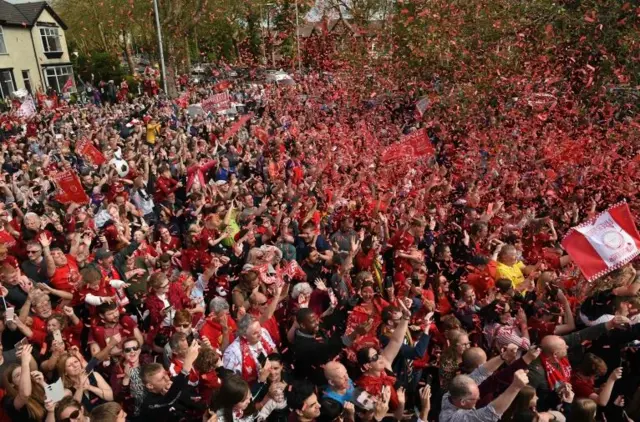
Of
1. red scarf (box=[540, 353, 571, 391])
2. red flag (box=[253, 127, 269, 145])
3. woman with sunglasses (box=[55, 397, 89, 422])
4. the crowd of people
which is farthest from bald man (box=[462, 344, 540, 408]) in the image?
red flag (box=[253, 127, 269, 145])

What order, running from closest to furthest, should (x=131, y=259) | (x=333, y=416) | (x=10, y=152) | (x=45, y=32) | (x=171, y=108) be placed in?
(x=333, y=416) < (x=131, y=259) < (x=10, y=152) < (x=171, y=108) < (x=45, y=32)

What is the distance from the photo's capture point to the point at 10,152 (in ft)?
43.3

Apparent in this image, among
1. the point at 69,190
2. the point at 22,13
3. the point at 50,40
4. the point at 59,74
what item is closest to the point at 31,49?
the point at 22,13

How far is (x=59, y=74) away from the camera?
43.5m

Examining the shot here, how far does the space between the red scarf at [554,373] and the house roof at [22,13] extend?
135 ft

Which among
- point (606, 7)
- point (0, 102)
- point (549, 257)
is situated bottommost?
point (0, 102)

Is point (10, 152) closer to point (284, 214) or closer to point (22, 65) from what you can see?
point (284, 214)

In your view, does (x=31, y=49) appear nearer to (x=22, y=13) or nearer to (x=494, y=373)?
(x=22, y=13)

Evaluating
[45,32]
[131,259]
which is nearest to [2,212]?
[131,259]

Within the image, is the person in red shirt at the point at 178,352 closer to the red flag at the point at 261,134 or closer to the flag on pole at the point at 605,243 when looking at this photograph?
the flag on pole at the point at 605,243

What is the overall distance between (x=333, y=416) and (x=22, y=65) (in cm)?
4243

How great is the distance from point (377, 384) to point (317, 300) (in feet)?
5.66

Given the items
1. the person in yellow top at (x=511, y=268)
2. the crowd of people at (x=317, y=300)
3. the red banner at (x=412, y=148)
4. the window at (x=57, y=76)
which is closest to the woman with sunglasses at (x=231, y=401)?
the crowd of people at (x=317, y=300)

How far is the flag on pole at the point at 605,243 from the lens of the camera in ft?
17.2
